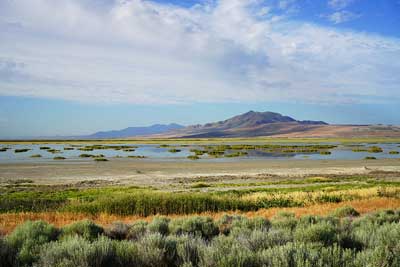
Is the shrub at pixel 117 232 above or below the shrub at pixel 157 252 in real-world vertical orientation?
below

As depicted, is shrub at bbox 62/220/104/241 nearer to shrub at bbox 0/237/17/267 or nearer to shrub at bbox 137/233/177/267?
shrub at bbox 0/237/17/267

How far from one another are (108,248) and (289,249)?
9.14 feet

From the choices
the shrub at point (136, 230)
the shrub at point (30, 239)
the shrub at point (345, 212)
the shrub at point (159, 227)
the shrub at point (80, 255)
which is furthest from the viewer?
the shrub at point (345, 212)

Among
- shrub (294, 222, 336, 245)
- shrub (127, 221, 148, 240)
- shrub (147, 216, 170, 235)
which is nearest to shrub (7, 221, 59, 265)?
shrub (127, 221, 148, 240)

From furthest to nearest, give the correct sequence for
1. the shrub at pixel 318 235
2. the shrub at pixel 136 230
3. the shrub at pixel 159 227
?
the shrub at pixel 159 227
the shrub at pixel 136 230
the shrub at pixel 318 235

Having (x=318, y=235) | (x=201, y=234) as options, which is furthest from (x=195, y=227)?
(x=318, y=235)

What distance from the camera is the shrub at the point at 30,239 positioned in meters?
5.58

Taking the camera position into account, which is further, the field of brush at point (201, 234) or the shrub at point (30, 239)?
the shrub at point (30, 239)

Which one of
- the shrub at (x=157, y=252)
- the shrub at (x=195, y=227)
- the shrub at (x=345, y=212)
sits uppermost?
the shrub at (x=157, y=252)

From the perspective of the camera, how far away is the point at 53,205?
59.4 ft

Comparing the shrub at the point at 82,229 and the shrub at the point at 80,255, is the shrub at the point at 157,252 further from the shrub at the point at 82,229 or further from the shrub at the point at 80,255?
the shrub at the point at 82,229

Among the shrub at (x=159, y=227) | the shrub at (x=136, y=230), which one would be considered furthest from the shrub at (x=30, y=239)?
the shrub at (x=159, y=227)

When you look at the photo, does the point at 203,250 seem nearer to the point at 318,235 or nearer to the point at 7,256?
the point at 318,235

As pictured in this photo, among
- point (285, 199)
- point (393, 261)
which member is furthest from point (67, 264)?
point (285, 199)
